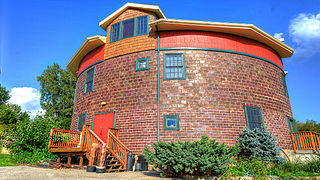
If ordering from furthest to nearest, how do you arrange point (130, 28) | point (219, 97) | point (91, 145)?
point (130, 28)
point (219, 97)
point (91, 145)

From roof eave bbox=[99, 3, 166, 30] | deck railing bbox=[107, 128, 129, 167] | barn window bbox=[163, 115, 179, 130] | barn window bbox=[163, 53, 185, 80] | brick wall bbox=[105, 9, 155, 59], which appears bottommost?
deck railing bbox=[107, 128, 129, 167]

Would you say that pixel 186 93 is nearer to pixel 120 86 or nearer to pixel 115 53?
pixel 120 86

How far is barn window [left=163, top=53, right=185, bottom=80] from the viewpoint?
1187cm

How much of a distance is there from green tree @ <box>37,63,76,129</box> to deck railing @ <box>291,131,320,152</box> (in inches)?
1119

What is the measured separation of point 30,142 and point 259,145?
1171 centimetres

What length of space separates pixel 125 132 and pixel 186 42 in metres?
6.31

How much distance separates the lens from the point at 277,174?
7688 millimetres

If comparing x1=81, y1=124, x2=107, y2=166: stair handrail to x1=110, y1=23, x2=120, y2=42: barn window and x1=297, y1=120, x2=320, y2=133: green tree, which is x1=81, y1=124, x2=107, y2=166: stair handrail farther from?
x1=297, y1=120, x2=320, y2=133: green tree

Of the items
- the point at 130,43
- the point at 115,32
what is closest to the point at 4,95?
the point at 115,32

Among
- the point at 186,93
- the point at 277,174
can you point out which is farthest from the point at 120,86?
the point at 277,174

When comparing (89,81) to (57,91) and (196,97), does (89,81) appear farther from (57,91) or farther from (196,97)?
(57,91)

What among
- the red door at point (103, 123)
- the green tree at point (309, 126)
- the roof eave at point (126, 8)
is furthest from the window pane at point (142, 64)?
the green tree at point (309, 126)

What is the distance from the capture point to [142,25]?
13.2m

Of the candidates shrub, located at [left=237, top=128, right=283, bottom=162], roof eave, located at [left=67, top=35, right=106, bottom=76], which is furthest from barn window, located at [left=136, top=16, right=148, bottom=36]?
shrub, located at [left=237, top=128, right=283, bottom=162]
